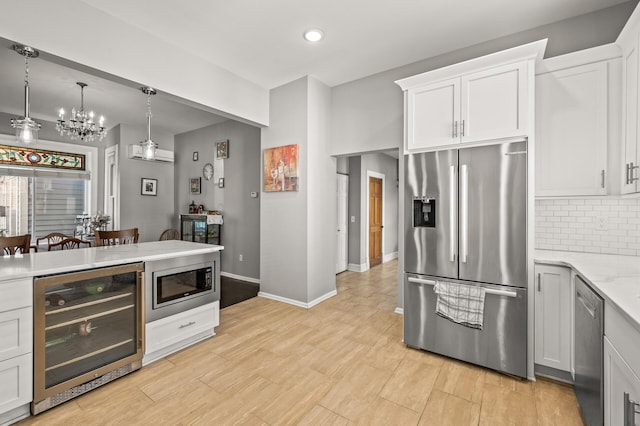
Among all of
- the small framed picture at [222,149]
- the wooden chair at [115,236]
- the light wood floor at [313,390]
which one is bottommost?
the light wood floor at [313,390]

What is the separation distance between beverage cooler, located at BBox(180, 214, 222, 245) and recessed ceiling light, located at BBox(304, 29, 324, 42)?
139 inches

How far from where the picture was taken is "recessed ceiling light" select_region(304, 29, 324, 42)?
113 inches

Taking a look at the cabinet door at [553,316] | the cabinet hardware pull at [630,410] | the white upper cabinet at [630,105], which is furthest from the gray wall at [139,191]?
the white upper cabinet at [630,105]

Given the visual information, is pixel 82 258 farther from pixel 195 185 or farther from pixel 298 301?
pixel 195 185

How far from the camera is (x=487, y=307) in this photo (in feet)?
7.72

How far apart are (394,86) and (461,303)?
2636 millimetres

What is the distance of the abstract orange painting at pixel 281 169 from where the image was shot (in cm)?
398

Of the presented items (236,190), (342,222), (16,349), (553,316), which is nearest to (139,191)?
(236,190)

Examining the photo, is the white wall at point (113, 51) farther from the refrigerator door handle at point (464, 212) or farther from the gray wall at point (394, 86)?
the refrigerator door handle at point (464, 212)

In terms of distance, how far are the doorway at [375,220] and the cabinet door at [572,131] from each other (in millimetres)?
4097

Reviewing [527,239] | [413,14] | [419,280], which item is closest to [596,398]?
[527,239]

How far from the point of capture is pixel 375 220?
6.74m

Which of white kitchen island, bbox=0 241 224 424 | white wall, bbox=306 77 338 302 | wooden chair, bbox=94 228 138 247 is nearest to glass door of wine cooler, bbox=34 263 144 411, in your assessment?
white kitchen island, bbox=0 241 224 424

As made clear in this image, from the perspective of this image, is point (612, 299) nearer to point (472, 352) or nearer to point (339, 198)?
point (472, 352)
